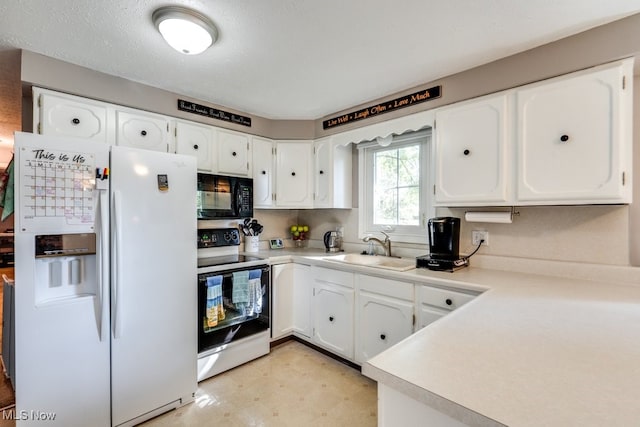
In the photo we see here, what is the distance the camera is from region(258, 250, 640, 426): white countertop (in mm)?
601

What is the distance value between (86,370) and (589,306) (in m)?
2.55

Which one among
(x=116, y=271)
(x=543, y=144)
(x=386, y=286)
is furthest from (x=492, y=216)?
(x=116, y=271)

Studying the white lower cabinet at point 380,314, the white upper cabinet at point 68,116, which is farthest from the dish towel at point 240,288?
the white upper cabinet at point 68,116

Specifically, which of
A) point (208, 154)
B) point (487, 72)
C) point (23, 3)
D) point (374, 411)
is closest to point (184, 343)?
point (374, 411)

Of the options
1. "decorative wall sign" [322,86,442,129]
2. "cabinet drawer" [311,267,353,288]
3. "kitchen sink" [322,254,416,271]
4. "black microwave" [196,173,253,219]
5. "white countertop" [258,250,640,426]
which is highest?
"decorative wall sign" [322,86,442,129]

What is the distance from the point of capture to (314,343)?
2.65m

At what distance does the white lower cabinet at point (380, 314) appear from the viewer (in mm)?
2004

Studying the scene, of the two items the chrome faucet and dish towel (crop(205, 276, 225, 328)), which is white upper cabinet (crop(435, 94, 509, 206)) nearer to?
the chrome faucet

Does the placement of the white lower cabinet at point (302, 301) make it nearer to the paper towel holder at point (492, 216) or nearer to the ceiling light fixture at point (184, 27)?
the paper towel holder at point (492, 216)

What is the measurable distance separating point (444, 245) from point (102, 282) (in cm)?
223

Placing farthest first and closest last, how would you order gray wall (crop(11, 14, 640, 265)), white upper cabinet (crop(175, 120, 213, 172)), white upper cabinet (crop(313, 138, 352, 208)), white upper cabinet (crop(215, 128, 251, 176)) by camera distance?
1. white upper cabinet (crop(313, 138, 352, 208))
2. white upper cabinet (crop(215, 128, 251, 176))
3. white upper cabinet (crop(175, 120, 213, 172))
4. gray wall (crop(11, 14, 640, 265))

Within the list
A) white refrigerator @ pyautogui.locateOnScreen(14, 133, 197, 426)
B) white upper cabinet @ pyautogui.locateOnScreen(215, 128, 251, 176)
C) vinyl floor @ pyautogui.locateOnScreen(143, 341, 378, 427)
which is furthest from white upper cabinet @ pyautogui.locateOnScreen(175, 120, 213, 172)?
vinyl floor @ pyautogui.locateOnScreen(143, 341, 378, 427)

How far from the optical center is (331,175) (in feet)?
9.83

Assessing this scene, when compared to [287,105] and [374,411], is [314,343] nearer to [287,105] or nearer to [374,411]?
[374,411]
